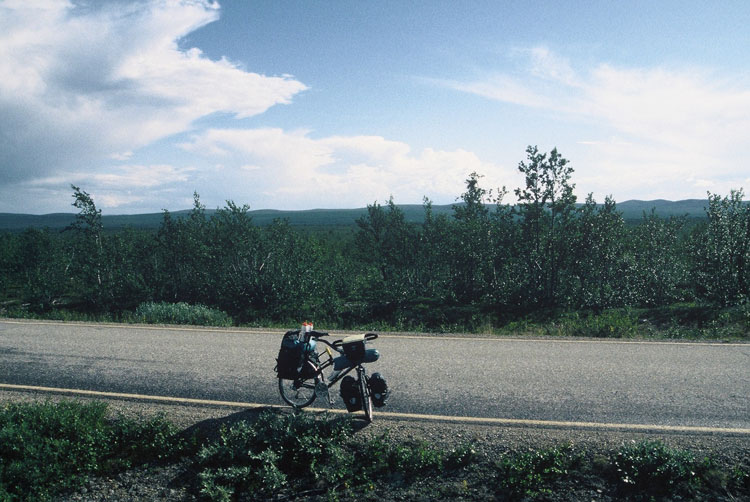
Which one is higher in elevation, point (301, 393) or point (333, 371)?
point (333, 371)

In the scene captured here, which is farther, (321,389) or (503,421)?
(321,389)

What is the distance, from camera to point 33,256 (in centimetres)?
3675

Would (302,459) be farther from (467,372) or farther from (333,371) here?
(467,372)

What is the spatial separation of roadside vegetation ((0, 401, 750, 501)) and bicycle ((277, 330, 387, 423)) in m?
0.45

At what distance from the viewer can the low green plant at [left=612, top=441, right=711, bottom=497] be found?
5082 millimetres

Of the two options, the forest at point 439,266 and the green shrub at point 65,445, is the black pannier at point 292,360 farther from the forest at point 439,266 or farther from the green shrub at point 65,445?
the forest at point 439,266

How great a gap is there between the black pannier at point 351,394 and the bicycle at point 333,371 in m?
0.05

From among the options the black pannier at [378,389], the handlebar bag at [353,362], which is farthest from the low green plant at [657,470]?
the handlebar bag at [353,362]

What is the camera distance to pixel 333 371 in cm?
686

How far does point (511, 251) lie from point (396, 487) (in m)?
16.6

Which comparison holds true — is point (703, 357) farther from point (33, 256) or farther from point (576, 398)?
point (33, 256)

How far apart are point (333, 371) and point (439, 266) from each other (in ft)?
55.1

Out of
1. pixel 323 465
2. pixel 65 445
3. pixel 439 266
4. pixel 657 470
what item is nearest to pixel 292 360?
pixel 323 465

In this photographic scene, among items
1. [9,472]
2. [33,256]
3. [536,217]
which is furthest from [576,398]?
[33,256]
